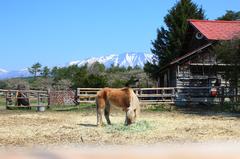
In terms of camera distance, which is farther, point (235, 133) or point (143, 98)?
point (143, 98)

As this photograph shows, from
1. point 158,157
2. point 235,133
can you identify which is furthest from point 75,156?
point 235,133

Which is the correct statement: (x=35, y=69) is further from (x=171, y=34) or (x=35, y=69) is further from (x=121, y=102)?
(x=121, y=102)

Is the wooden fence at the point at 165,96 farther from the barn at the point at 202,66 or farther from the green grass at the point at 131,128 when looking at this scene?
the green grass at the point at 131,128

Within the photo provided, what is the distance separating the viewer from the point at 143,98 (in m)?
29.0

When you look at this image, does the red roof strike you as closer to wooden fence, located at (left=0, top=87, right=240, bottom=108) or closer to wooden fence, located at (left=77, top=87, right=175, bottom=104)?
wooden fence, located at (left=0, top=87, right=240, bottom=108)

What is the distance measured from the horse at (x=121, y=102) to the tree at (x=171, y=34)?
28912 millimetres

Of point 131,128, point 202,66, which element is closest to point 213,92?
point 202,66

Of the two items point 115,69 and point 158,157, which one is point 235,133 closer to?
point 158,157

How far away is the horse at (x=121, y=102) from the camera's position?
592 inches

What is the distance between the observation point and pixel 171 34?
148ft

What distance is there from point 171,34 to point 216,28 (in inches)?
416

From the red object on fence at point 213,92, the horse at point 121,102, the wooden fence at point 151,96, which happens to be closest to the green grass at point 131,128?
the horse at point 121,102

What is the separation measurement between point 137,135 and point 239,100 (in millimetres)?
13586

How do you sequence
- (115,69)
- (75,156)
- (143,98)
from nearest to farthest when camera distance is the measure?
(75,156)
(143,98)
(115,69)
